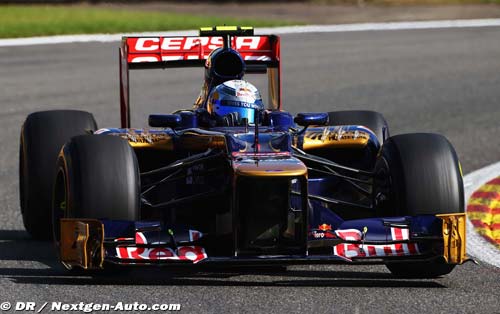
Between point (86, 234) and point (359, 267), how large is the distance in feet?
6.05

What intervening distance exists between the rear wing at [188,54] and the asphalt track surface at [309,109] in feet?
5.12

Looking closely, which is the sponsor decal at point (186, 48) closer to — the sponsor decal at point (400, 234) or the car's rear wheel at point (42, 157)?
the car's rear wheel at point (42, 157)

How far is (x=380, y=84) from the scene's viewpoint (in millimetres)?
18672

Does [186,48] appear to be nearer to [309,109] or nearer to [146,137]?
[146,137]

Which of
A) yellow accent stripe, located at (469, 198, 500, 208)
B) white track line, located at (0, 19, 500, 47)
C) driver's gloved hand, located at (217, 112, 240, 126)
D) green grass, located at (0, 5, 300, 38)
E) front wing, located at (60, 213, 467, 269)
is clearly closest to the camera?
front wing, located at (60, 213, 467, 269)

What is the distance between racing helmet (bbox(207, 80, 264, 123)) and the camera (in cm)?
891

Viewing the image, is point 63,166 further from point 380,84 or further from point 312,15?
point 312,15

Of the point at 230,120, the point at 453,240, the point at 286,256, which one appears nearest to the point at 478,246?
the point at 453,240

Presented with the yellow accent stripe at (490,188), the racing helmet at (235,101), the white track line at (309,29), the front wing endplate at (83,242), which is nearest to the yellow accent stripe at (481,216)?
the yellow accent stripe at (490,188)

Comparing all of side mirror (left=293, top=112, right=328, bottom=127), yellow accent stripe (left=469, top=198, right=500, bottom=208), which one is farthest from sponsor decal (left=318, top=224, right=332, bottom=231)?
yellow accent stripe (left=469, top=198, right=500, bottom=208)

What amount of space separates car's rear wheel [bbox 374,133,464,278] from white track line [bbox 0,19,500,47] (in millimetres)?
15120

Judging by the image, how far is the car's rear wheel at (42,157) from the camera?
29.4 feet

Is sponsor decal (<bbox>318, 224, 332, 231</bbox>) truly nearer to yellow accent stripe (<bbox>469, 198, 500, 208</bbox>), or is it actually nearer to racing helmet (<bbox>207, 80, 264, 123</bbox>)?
racing helmet (<bbox>207, 80, 264, 123</bbox>)

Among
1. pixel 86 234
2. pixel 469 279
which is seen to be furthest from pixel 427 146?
pixel 86 234
